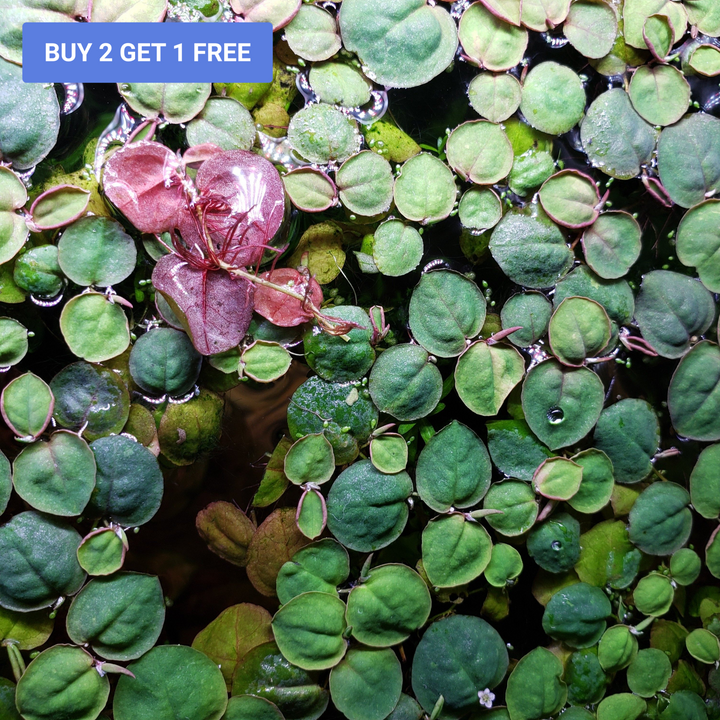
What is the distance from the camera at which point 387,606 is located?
0.91 metres

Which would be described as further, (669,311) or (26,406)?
(669,311)

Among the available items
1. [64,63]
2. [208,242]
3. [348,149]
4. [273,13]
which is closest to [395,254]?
[348,149]

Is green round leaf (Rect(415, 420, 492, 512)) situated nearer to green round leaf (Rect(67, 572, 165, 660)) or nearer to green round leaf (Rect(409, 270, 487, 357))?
green round leaf (Rect(409, 270, 487, 357))

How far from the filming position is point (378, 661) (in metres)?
0.91

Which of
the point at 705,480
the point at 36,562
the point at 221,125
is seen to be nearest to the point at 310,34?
the point at 221,125

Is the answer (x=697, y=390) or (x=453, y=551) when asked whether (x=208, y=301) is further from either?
(x=697, y=390)

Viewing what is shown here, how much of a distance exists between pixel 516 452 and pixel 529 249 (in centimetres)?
33

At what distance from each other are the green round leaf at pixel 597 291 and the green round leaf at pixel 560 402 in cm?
11

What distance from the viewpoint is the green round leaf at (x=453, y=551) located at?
0.92 meters

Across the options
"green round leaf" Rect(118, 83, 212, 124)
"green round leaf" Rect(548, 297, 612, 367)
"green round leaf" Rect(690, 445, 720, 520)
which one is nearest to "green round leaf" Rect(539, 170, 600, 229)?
"green round leaf" Rect(548, 297, 612, 367)

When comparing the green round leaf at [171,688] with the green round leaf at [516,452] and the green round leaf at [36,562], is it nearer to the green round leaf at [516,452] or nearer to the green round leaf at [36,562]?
the green round leaf at [36,562]

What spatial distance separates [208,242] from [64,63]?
0.34 metres

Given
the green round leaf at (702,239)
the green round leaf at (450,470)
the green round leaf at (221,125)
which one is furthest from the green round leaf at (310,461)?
the green round leaf at (702,239)

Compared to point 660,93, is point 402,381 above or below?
below
